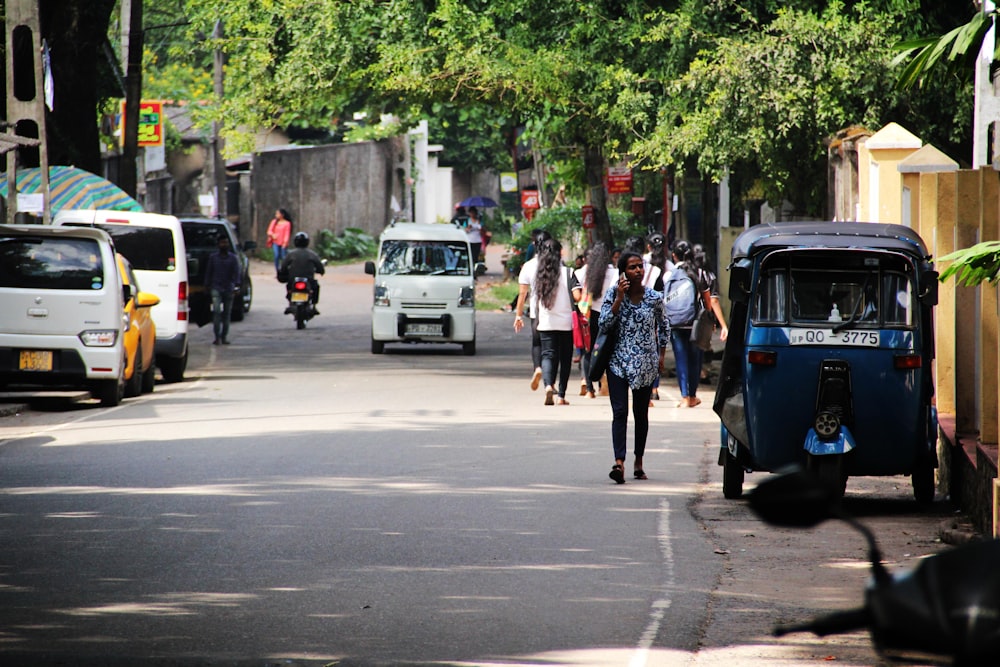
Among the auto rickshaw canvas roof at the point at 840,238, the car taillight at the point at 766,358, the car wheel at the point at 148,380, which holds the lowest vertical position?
the car wheel at the point at 148,380

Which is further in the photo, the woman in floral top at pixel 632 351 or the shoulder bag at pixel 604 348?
the shoulder bag at pixel 604 348

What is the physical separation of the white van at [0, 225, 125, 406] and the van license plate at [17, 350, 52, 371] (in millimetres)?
11

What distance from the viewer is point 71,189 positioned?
23547 mm

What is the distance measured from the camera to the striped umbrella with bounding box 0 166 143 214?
2347cm

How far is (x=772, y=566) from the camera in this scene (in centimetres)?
883

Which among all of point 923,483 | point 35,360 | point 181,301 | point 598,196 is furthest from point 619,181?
point 923,483

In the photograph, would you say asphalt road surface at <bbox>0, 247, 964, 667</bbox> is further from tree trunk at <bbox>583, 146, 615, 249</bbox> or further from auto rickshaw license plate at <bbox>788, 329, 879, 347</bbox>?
tree trunk at <bbox>583, 146, 615, 249</bbox>

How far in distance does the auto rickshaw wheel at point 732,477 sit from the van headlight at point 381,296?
13578 mm

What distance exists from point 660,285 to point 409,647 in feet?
40.0

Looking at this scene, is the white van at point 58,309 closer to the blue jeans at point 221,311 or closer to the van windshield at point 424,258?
the van windshield at point 424,258

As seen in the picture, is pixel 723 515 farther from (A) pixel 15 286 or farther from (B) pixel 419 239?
(B) pixel 419 239

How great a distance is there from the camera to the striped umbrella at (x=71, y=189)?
23.5 m

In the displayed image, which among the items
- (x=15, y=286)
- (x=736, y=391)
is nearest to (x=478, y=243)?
(x=15, y=286)

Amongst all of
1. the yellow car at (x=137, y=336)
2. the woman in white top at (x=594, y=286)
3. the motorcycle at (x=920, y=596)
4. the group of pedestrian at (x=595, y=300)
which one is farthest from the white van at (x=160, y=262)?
the motorcycle at (x=920, y=596)
